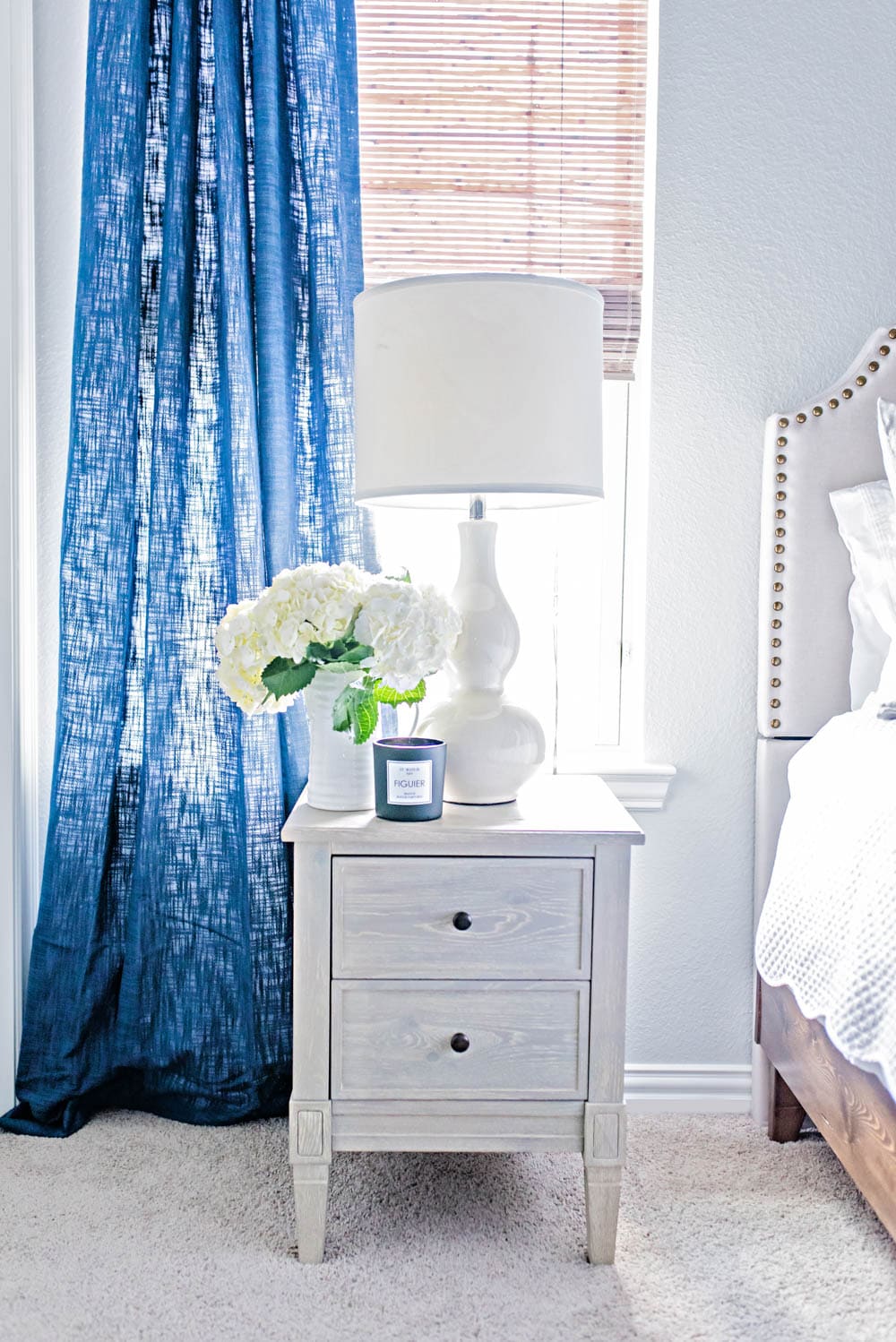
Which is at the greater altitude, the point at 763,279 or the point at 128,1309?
the point at 763,279

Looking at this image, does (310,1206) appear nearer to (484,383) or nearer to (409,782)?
(409,782)

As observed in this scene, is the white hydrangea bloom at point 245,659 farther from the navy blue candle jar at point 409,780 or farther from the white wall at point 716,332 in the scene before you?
the white wall at point 716,332

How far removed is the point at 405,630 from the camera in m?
1.50

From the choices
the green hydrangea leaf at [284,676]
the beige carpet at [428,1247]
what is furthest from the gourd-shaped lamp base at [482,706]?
the beige carpet at [428,1247]

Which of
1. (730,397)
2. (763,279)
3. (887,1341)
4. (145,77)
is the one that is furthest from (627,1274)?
(145,77)

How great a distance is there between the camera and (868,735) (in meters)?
1.66

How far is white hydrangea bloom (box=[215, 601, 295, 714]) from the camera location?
1.55 metres

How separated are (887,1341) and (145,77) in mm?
2175

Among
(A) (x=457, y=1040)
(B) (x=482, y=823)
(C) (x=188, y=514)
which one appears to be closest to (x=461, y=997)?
(A) (x=457, y=1040)

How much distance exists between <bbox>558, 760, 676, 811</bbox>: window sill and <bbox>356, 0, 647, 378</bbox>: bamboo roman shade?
908 millimetres

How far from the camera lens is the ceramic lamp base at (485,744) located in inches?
62.9

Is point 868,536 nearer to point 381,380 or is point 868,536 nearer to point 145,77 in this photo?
point 381,380

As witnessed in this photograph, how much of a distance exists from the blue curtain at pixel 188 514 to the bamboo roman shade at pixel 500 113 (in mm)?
128

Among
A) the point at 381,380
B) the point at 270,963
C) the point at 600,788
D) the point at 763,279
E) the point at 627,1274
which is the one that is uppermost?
the point at 763,279
